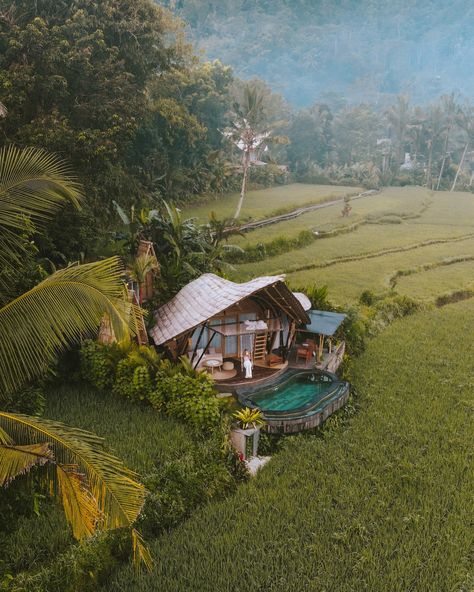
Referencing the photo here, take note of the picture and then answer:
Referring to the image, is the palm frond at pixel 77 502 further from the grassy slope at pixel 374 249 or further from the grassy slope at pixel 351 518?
the grassy slope at pixel 374 249

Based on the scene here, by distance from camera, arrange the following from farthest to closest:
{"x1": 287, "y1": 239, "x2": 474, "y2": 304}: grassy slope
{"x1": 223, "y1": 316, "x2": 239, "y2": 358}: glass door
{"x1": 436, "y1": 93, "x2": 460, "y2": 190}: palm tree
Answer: {"x1": 436, "y1": 93, "x2": 460, "y2": 190}: palm tree < {"x1": 287, "y1": 239, "x2": 474, "y2": 304}: grassy slope < {"x1": 223, "y1": 316, "x2": 239, "y2": 358}: glass door

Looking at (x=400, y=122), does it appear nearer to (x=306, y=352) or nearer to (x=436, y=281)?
(x=436, y=281)

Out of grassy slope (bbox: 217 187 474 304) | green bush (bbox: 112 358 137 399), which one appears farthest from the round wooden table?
grassy slope (bbox: 217 187 474 304)

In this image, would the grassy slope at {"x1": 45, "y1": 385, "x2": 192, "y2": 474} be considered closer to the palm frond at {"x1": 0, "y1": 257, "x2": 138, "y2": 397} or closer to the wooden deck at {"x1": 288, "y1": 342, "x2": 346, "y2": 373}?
the palm frond at {"x1": 0, "y1": 257, "x2": 138, "y2": 397}

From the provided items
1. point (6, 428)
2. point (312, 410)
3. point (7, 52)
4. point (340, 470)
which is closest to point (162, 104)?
point (7, 52)

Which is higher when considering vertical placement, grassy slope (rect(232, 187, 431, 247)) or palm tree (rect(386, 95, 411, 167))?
palm tree (rect(386, 95, 411, 167))

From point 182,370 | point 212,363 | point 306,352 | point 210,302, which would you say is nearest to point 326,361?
point 306,352
